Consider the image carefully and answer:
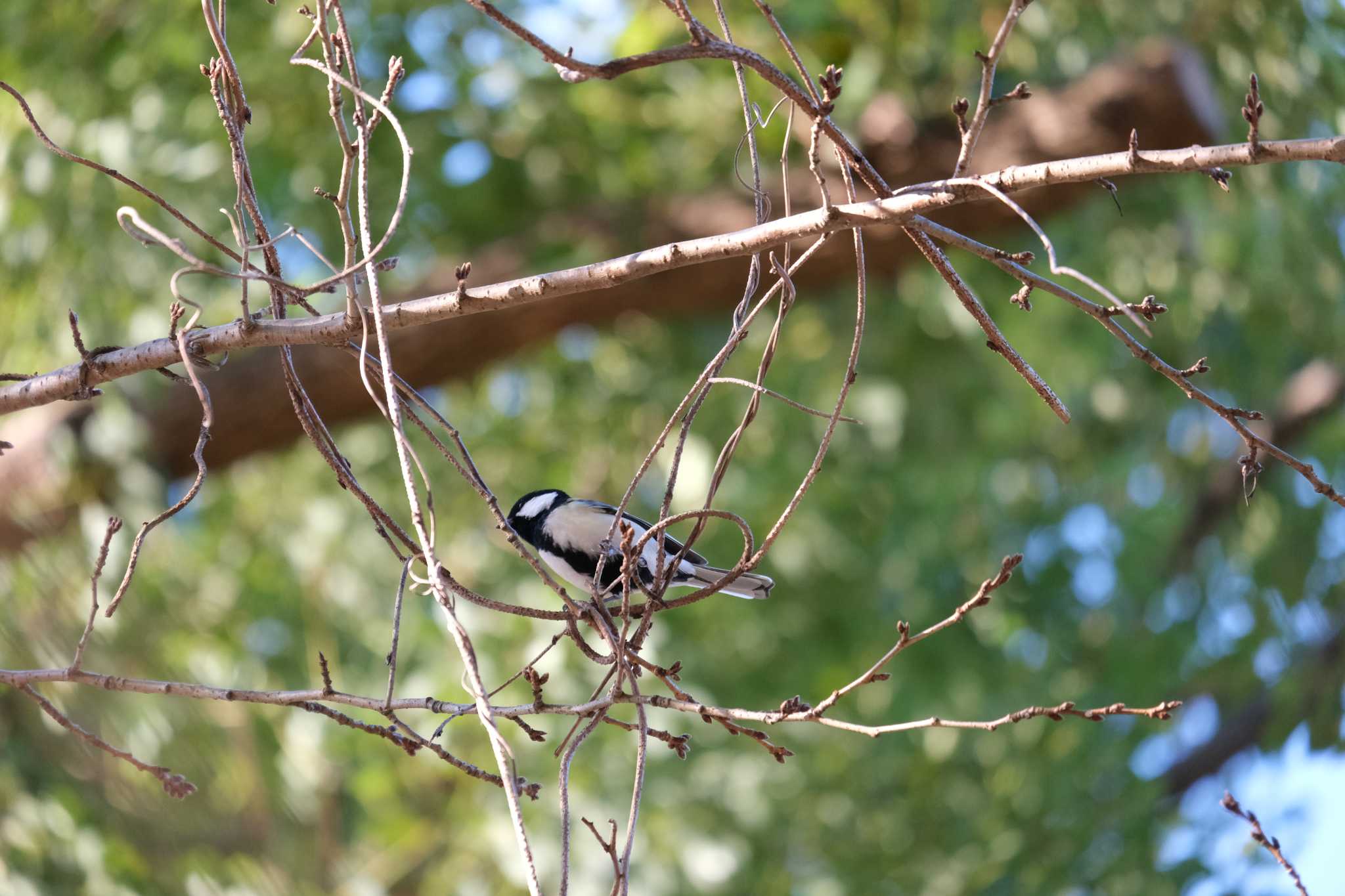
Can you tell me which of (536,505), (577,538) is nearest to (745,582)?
(577,538)

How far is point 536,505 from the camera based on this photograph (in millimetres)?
3277

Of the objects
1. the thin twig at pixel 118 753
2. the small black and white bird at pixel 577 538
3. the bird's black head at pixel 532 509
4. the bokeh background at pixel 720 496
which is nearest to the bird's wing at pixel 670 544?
the small black and white bird at pixel 577 538

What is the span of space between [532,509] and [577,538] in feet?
0.80

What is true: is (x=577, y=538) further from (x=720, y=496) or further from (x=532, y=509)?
(x=720, y=496)

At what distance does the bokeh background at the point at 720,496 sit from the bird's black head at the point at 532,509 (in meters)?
0.75

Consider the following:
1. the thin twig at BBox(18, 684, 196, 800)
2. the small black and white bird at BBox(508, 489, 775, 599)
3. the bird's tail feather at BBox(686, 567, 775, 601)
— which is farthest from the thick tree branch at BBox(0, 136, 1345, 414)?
the small black and white bird at BBox(508, 489, 775, 599)

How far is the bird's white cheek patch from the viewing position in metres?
3.26

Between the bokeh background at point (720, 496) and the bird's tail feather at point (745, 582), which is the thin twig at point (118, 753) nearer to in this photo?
the bird's tail feather at point (745, 582)

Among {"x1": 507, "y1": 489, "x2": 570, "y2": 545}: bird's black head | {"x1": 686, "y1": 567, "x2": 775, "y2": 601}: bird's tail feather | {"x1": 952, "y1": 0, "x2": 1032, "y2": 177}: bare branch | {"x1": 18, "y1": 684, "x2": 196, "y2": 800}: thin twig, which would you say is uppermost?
{"x1": 507, "y1": 489, "x2": 570, "y2": 545}: bird's black head

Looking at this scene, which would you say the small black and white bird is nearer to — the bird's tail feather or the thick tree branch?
the bird's tail feather

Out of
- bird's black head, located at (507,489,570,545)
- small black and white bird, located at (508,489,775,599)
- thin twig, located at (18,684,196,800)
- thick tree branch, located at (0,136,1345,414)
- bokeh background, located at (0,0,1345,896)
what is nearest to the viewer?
thick tree branch, located at (0,136,1345,414)

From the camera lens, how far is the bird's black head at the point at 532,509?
3230 millimetres

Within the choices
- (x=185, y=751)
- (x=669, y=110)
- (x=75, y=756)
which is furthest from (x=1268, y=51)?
(x=75, y=756)

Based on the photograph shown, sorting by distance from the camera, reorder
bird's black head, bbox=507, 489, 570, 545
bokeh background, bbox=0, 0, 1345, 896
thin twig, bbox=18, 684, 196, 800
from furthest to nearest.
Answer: bokeh background, bbox=0, 0, 1345, 896 → bird's black head, bbox=507, 489, 570, 545 → thin twig, bbox=18, 684, 196, 800
